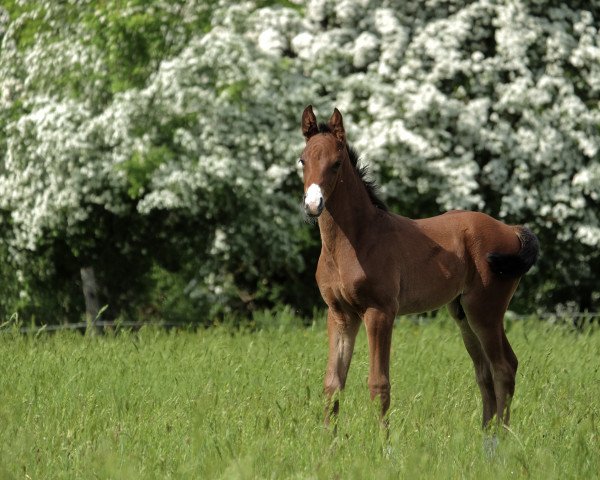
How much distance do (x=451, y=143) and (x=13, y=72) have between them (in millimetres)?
6792

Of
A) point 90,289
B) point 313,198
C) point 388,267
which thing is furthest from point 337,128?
point 90,289

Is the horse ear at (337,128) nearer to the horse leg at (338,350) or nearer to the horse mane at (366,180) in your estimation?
the horse mane at (366,180)

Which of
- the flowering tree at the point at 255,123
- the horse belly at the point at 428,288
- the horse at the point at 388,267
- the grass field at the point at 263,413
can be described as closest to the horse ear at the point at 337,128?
the horse at the point at 388,267

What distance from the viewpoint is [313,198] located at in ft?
23.2

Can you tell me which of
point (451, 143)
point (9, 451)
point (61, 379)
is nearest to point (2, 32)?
point (451, 143)

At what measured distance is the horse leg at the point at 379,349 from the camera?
7621 millimetres

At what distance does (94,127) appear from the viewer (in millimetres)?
15406

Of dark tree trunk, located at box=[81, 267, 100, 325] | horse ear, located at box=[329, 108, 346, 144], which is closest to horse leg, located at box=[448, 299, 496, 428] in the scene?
horse ear, located at box=[329, 108, 346, 144]

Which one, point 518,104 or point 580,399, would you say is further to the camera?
point 518,104

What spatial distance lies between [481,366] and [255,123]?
808 centimetres

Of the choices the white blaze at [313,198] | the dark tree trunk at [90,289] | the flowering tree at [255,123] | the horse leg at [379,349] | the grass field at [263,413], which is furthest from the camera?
the dark tree trunk at [90,289]

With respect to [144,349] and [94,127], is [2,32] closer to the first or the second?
[94,127]

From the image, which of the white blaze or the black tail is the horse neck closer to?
the white blaze

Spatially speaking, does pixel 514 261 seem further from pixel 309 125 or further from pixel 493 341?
pixel 309 125
